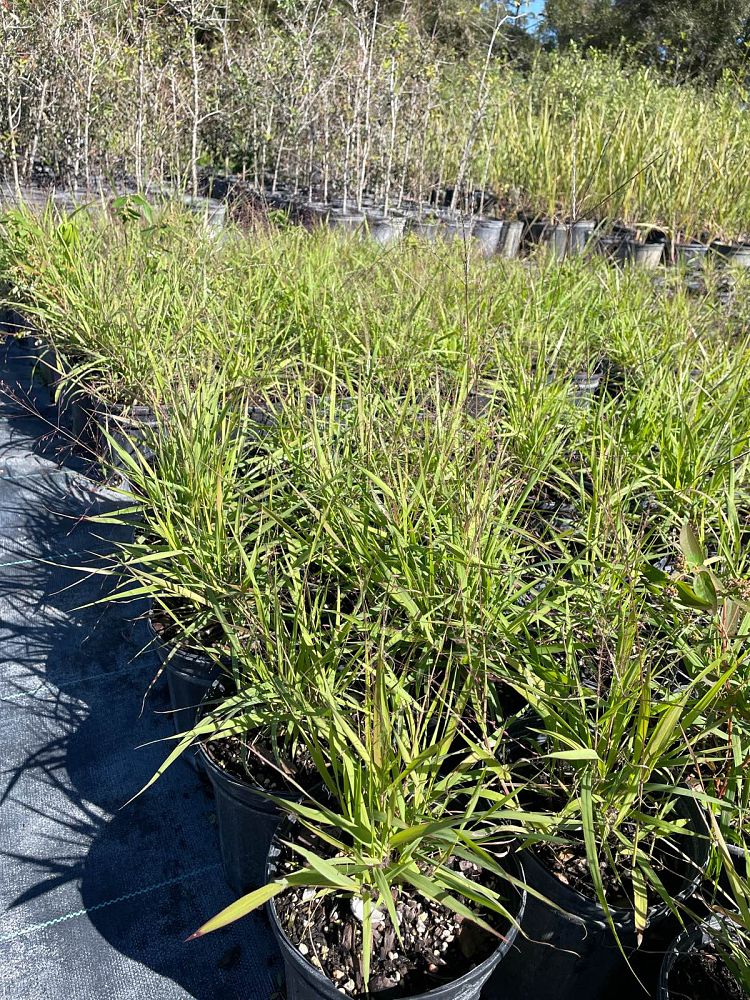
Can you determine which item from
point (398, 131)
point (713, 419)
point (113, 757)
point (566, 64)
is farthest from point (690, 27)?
point (113, 757)

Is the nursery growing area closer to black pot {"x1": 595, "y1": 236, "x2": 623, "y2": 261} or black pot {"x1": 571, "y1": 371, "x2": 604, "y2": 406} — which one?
black pot {"x1": 571, "y1": 371, "x2": 604, "y2": 406}

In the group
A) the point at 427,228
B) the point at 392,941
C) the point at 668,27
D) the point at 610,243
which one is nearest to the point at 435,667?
the point at 392,941

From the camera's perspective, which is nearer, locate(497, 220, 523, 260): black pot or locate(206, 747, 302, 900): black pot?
locate(206, 747, 302, 900): black pot

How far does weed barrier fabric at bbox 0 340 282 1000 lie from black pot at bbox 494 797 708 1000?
485 millimetres

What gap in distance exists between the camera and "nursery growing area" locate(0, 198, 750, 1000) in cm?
119

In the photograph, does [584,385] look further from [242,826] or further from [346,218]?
[346,218]

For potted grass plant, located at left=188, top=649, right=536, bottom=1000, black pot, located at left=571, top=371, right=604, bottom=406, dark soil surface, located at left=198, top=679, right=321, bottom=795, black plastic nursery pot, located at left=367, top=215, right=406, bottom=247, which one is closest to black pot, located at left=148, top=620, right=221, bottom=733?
dark soil surface, located at left=198, top=679, right=321, bottom=795

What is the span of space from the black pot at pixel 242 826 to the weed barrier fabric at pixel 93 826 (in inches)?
3.4

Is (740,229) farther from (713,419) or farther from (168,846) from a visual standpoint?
(168,846)

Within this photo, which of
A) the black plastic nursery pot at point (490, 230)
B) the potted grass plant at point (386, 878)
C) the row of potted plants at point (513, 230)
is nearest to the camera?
the potted grass plant at point (386, 878)

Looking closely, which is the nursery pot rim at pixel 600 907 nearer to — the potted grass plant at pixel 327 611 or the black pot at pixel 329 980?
the black pot at pixel 329 980

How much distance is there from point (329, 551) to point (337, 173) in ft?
21.0

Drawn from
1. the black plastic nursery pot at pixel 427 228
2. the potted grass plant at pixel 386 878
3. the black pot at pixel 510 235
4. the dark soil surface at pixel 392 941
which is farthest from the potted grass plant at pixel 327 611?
the black pot at pixel 510 235

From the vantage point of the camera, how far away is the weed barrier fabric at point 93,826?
1.50 m
